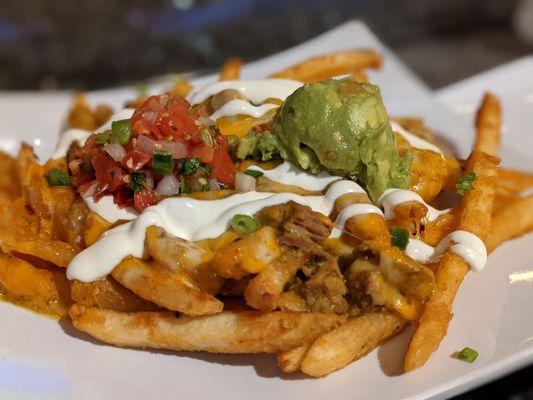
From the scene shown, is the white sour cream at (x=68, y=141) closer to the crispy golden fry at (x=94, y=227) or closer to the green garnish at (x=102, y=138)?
the green garnish at (x=102, y=138)

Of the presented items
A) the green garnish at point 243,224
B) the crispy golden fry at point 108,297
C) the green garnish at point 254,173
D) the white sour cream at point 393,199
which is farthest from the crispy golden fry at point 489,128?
the crispy golden fry at point 108,297

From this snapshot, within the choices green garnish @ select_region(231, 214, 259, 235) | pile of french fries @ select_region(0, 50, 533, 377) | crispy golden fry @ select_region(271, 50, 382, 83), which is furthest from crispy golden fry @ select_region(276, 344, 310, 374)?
crispy golden fry @ select_region(271, 50, 382, 83)

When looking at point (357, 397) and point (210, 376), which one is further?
point (210, 376)

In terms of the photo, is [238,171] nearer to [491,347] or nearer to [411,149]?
[411,149]

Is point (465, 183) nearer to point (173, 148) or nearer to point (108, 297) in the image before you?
point (173, 148)

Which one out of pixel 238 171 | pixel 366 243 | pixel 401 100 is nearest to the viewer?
pixel 366 243

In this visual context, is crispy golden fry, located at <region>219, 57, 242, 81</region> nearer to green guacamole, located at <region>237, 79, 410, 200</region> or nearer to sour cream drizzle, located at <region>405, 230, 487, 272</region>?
green guacamole, located at <region>237, 79, 410, 200</region>

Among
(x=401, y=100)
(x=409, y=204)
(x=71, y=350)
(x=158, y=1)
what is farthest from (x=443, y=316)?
(x=158, y=1)
